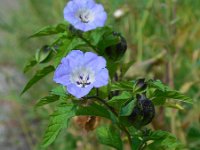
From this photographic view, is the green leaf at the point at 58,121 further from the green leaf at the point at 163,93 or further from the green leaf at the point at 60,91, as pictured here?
the green leaf at the point at 163,93

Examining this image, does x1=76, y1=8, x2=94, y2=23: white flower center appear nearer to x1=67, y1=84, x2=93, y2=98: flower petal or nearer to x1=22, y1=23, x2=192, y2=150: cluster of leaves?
x1=22, y1=23, x2=192, y2=150: cluster of leaves

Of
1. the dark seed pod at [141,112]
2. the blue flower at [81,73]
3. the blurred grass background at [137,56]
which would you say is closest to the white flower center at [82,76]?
the blue flower at [81,73]

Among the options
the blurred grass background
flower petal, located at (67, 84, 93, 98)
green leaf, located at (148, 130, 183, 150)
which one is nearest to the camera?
flower petal, located at (67, 84, 93, 98)

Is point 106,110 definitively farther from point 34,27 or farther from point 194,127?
point 34,27

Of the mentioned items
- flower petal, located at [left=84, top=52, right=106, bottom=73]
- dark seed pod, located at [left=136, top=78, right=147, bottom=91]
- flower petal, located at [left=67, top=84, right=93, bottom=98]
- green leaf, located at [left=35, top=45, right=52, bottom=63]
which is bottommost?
flower petal, located at [left=67, top=84, right=93, bottom=98]

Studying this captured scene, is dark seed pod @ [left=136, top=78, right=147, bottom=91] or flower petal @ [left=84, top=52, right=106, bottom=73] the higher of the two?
flower petal @ [left=84, top=52, right=106, bottom=73]

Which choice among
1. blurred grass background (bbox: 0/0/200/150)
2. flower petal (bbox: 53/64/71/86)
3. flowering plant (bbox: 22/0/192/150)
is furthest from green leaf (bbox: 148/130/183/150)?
blurred grass background (bbox: 0/0/200/150)

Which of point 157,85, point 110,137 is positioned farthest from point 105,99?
point 157,85
